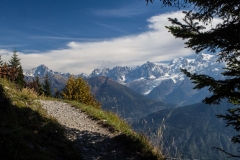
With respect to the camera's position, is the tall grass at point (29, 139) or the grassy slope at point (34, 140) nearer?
the tall grass at point (29, 139)

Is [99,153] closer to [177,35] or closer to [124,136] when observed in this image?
[124,136]

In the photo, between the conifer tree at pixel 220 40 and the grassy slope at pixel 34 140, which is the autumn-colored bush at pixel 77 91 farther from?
the conifer tree at pixel 220 40

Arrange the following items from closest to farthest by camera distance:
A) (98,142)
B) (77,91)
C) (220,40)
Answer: (220,40), (98,142), (77,91)

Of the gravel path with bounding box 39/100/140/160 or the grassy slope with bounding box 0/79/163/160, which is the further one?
the gravel path with bounding box 39/100/140/160

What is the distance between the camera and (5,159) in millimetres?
5051

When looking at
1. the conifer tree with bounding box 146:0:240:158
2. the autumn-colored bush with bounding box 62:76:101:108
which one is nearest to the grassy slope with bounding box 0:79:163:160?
the conifer tree with bounding box 146:0:240:158

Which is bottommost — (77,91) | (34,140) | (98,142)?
(98,142)

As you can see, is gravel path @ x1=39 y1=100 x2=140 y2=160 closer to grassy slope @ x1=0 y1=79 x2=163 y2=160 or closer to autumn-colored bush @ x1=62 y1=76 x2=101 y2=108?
grassy slope @ x1=0 y1=79 x2=163 y2=160

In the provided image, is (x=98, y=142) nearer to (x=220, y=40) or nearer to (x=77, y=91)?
(x=220, y=40)

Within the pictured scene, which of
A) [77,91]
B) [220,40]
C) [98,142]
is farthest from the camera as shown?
[77,91]

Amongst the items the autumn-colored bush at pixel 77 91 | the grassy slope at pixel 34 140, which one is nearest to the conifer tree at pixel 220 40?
the grassy slope at pixel 34 140

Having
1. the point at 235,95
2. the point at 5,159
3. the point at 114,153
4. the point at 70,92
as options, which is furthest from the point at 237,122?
the point at 70,92

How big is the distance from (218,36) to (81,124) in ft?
30.3

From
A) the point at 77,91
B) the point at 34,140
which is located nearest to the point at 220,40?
the point at 34,140
